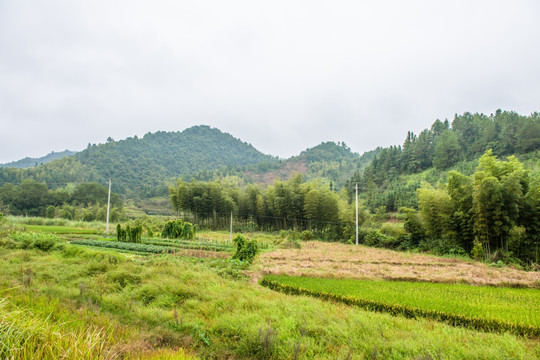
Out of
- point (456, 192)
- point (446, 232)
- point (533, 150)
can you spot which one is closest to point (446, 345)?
point (456, 192)

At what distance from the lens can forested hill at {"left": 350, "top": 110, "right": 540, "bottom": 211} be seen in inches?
1683

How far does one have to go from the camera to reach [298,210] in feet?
106

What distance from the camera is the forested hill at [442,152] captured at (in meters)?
42.8

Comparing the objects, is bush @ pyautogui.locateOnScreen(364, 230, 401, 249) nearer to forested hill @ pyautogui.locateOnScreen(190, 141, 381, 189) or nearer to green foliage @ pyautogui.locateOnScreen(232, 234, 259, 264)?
→ green foliage @ pyautogui.locateOnScreen(232, 234, 259, 264)

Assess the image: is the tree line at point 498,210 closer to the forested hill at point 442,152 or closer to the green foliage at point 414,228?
the green foliage at point 414,228

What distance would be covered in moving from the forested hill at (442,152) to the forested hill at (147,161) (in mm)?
46690

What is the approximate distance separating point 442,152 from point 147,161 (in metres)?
84.1

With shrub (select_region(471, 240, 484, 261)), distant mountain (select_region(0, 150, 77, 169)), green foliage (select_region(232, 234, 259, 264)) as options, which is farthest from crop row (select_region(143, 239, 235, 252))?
distant mountain (select_region(0, 150, 77, 169))

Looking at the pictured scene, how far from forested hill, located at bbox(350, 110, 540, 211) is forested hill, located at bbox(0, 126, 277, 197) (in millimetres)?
46690

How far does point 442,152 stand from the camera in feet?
171

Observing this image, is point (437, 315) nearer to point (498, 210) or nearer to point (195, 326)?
point (195, 326)

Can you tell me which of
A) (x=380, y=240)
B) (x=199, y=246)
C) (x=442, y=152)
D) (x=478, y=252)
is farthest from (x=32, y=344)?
(x=442, y=152)

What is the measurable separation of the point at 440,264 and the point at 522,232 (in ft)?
15.6

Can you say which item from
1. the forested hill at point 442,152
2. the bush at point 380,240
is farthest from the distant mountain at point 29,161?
the bush at point 380,240
